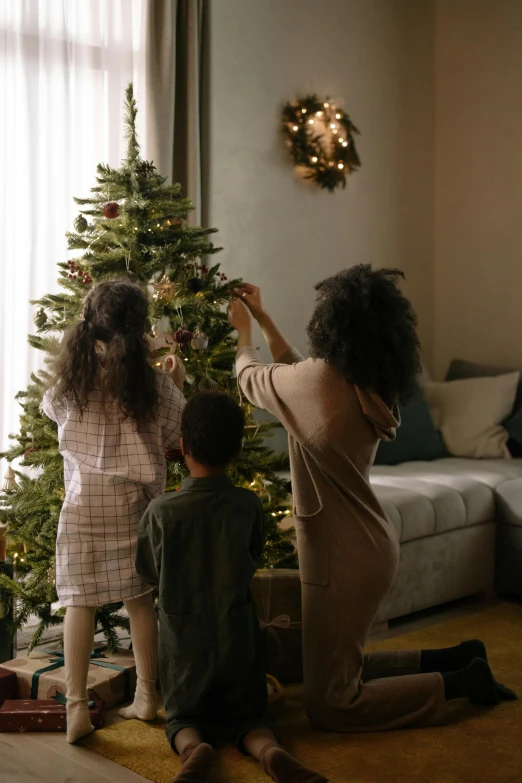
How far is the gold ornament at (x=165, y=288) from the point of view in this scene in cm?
272

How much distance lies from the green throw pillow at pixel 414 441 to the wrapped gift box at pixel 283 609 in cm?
156

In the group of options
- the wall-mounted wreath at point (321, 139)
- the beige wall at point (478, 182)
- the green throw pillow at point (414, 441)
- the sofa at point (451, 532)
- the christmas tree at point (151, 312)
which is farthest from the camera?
the beige wall at point (478, 182)

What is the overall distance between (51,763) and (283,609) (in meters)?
0.84

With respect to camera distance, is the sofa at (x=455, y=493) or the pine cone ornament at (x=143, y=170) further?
the sofa at (x=455, y=493)

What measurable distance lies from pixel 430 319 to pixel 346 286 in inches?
128

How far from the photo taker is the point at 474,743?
242cm

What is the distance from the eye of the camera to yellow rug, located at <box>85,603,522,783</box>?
225 cm

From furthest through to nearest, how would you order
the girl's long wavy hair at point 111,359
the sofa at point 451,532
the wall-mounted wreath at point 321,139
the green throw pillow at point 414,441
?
1. the wall-mounted wreath at point 321,139
2. the green throw pillow at point 414,441
3. the sofa at point 451,532
4. the girl's long wavy hair at point 111,359

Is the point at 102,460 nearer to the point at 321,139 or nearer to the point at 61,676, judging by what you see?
the point at 61,676

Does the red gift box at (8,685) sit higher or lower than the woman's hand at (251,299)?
lower

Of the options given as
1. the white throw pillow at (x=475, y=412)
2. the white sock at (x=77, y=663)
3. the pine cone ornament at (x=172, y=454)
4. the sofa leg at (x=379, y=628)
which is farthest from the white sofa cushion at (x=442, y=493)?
the white sock at (x=77, y=663)

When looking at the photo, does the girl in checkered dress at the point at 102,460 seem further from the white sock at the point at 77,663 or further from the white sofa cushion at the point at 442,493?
the white sofa cushion at the point at 442,493

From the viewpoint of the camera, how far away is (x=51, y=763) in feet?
7.53

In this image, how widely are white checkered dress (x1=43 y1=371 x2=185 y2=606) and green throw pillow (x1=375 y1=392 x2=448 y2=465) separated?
2002mm
